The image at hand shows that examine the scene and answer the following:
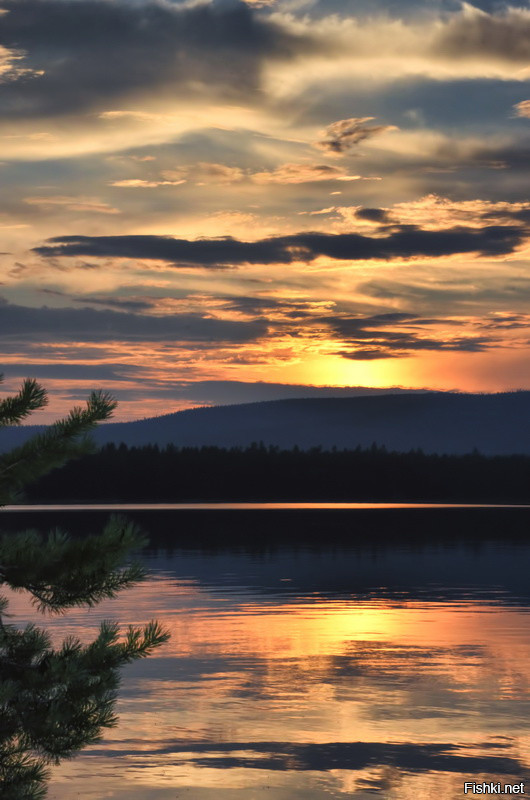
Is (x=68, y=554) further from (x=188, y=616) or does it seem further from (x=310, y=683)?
(x=188, y=616)

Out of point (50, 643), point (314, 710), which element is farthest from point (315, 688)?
point (50, 643)

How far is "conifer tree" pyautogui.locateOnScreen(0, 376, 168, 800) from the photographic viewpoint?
1370 centimetres

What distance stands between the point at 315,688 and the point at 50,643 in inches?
537

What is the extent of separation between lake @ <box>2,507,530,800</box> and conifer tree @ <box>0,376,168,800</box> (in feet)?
16.7

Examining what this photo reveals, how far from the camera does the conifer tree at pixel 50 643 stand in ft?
45.0

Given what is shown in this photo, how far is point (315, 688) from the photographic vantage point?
88.0 feet

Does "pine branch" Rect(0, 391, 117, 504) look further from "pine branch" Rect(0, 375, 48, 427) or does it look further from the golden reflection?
the golden reflection

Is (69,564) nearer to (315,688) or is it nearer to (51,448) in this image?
(51,448)

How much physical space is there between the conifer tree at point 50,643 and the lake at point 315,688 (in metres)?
5.08

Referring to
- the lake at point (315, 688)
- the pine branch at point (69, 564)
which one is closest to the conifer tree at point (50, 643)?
the pine branch at point (69, 564)

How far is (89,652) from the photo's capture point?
1402 centimetres

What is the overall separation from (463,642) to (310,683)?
799cm

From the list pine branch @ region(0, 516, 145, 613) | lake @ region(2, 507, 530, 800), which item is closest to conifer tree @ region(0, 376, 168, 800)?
pine branch @ region(0, 516, 145, 613)

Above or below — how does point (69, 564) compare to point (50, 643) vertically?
above
